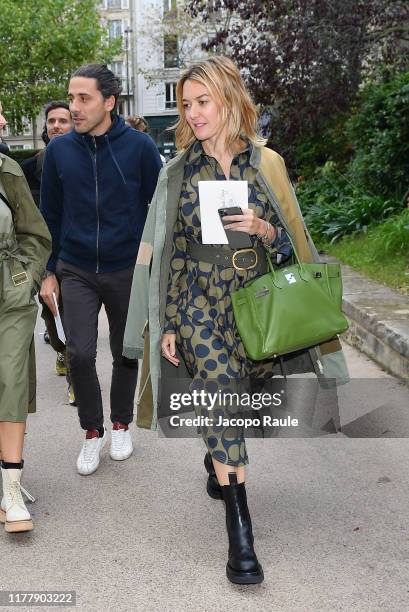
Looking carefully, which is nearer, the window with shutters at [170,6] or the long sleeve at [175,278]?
the long sleeve at [175,278]

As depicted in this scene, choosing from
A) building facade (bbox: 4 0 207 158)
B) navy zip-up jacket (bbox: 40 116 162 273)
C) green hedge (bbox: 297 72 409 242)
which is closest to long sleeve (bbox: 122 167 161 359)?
navy zip-up jacket (bbox: 40 116 162 273)

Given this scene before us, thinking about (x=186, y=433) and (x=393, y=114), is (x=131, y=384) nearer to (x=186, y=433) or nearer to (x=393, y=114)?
(x=186, y=433)

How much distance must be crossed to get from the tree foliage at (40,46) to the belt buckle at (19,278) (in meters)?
43.1

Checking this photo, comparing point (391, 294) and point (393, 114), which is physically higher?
point (393, 114)

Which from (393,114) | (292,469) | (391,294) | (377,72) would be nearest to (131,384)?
(292,469)

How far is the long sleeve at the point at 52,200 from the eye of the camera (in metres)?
4.49

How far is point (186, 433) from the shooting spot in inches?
208

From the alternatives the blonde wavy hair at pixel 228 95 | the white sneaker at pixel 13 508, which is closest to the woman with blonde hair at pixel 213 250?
the blonde wavy hair at pixel 228 95

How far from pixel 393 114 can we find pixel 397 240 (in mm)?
2815

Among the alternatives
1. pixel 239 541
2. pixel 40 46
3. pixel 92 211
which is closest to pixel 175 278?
pixel 92 211

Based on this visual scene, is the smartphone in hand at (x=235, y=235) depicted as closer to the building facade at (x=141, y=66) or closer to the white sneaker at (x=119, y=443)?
the white sneaker at (x=119, y=443)

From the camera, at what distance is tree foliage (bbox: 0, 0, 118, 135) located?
4438cm

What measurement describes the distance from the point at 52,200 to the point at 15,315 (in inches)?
36.1

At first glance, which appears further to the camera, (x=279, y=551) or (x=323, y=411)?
(x=323, y=411)
